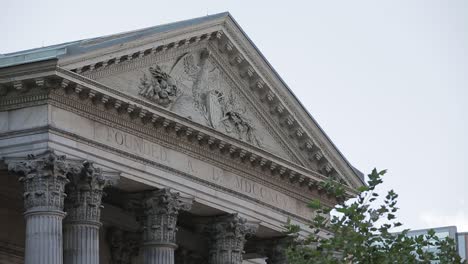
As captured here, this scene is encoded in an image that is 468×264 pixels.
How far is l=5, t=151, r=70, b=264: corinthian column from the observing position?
36844 mm

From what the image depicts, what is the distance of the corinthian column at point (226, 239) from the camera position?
45.0 metres

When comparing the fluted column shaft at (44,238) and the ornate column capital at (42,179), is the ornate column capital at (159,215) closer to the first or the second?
the ornate column capital at (42,179)

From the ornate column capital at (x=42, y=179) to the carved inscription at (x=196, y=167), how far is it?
221cm

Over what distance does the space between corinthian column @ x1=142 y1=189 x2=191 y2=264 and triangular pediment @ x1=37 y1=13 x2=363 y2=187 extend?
2.53m

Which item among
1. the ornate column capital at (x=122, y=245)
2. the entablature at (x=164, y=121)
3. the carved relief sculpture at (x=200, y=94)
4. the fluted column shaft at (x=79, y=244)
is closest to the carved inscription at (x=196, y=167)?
the entablature at (x=164, y=121)

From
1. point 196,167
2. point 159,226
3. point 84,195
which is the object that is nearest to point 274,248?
point 196,167

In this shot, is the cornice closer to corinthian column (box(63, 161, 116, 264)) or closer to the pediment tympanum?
the pediment tympanum

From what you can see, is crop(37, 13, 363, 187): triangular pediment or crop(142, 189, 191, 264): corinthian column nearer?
crop(37, 13, 363, 187): triangular pediment

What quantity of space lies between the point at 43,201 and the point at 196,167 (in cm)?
728

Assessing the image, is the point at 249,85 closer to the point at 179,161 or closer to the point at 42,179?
the point at 179,161

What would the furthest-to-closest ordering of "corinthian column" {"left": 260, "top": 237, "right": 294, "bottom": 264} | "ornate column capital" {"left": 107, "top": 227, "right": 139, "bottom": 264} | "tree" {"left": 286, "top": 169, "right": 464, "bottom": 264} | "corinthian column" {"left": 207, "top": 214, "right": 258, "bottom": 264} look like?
"corinthian column" {"left": 260, "top": 237, "right": 294, "bottom": 264}
"ornate column capital" {"left": 107, "top": 227, "right": 139, "bottom": 264}
"corinthian column" {"left": 207, "top": 214, "right": 258, "bottom": 264}
"tree" {"left": 286, "top": 169, "right": 464, "bottom": 264}

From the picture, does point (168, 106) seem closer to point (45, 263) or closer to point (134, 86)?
point (134, 86)

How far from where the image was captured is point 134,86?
40.9 metres

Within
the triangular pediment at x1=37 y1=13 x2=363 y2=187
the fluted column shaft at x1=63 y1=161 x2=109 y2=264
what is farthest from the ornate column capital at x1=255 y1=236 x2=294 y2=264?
the fluted column shaft at x1=63 y1=161 x2=109 y2=264
